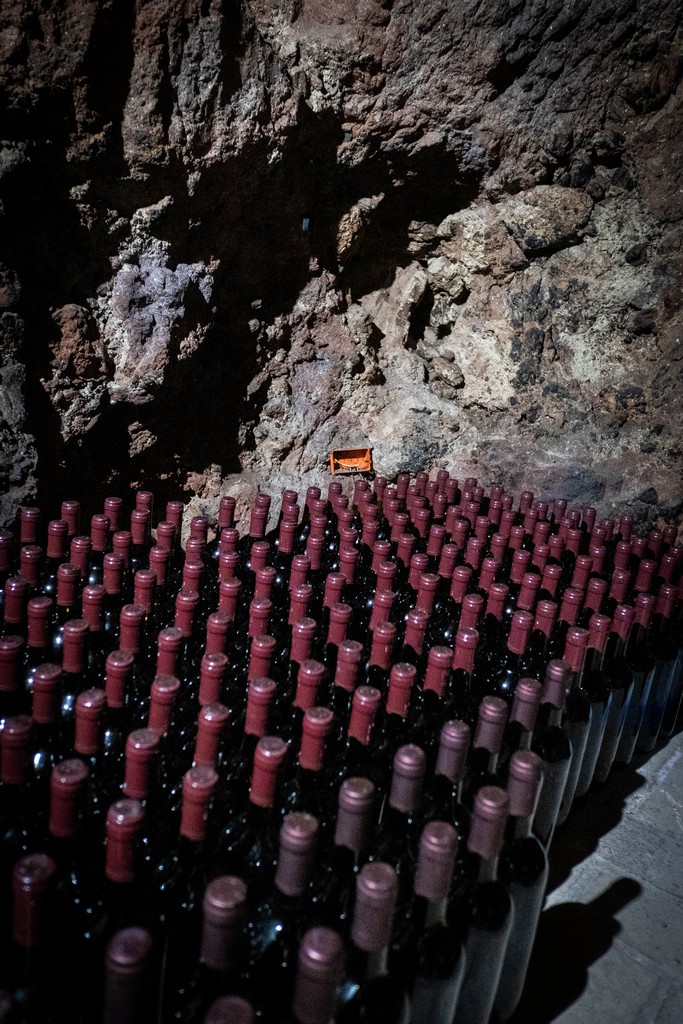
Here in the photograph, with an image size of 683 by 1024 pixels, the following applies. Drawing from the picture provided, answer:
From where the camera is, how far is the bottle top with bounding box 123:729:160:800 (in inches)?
33.1

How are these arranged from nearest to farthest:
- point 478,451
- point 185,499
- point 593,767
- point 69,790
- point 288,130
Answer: point 69,790
point 593,767
point 288,130
point 185,499
point 478,451

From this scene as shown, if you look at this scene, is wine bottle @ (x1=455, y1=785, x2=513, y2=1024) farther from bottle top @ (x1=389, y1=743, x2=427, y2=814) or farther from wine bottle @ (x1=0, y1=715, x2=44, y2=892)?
wine bottle @ (x1=0, y1=715, x2=44, y2=892)

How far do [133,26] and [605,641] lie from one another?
1.93m

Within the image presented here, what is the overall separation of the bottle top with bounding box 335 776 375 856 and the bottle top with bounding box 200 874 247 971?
0.54 ft

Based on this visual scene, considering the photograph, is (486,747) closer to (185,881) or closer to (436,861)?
(436,861)

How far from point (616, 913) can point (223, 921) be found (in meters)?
0.98

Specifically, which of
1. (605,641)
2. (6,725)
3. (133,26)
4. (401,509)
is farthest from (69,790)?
(133,26)

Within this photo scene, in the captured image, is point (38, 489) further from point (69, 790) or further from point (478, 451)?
point (478, 451)

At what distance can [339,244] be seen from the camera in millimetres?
2492

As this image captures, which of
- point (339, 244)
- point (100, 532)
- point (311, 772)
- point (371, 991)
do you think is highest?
point (339, 244)

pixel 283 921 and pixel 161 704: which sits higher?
pixel 161 704

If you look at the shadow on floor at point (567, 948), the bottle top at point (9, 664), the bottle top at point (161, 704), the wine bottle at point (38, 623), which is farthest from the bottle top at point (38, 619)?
the shadow on floor at point (567, 948)

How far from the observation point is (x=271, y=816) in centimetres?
101

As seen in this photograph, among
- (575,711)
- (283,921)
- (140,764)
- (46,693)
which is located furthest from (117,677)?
(575,711)
